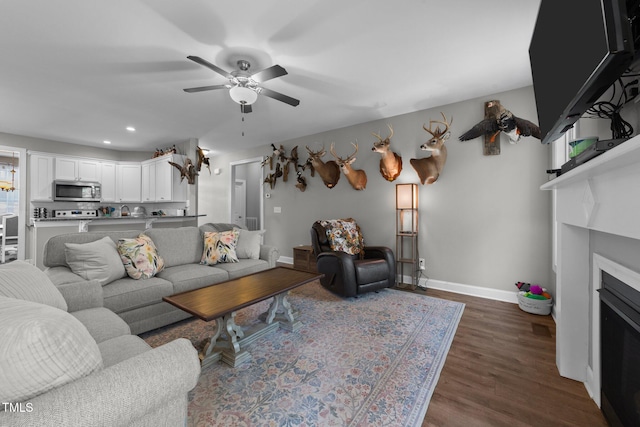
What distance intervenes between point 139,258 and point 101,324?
3.60 ft

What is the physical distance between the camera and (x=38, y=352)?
2.17ft

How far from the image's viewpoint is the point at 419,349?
6.55ft

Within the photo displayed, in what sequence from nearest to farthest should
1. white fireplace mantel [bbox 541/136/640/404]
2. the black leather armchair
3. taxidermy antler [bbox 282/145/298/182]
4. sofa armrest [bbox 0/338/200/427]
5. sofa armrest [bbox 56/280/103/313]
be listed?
sofa armrest [bbox 0/338/200/427], white fireplace mantel [bbox 541/136/640/404], sofa armrest [bbox 56/280/103/313], the black leather armchair, taxidermy antler [bbox 282/145/298/182]

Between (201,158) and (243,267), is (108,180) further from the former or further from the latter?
(243,267)

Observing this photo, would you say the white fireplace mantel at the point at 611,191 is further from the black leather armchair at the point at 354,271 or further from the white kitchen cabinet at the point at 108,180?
the white kitchen cabinet at the point at 108,180

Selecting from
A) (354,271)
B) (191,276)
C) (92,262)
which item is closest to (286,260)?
(354,271)

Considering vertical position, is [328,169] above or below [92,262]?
above

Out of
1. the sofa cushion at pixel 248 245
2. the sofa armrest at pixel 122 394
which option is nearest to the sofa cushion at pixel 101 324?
the sofa armrest at pixel 122 394

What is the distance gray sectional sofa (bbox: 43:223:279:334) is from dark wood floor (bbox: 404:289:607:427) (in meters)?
2.14

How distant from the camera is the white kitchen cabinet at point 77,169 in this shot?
5219 millimetres

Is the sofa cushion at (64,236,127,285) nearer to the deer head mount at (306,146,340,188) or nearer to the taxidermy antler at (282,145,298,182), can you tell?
the deer head mount at (306,146,340,188)

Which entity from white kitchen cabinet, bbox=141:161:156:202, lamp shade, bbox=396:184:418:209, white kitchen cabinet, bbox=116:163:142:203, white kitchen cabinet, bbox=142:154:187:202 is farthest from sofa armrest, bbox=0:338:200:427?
white kitchen cabinet, bbox=116:163:142:203

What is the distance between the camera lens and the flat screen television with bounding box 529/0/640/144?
708mm

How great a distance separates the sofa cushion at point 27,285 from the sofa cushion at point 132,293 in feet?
2.06
